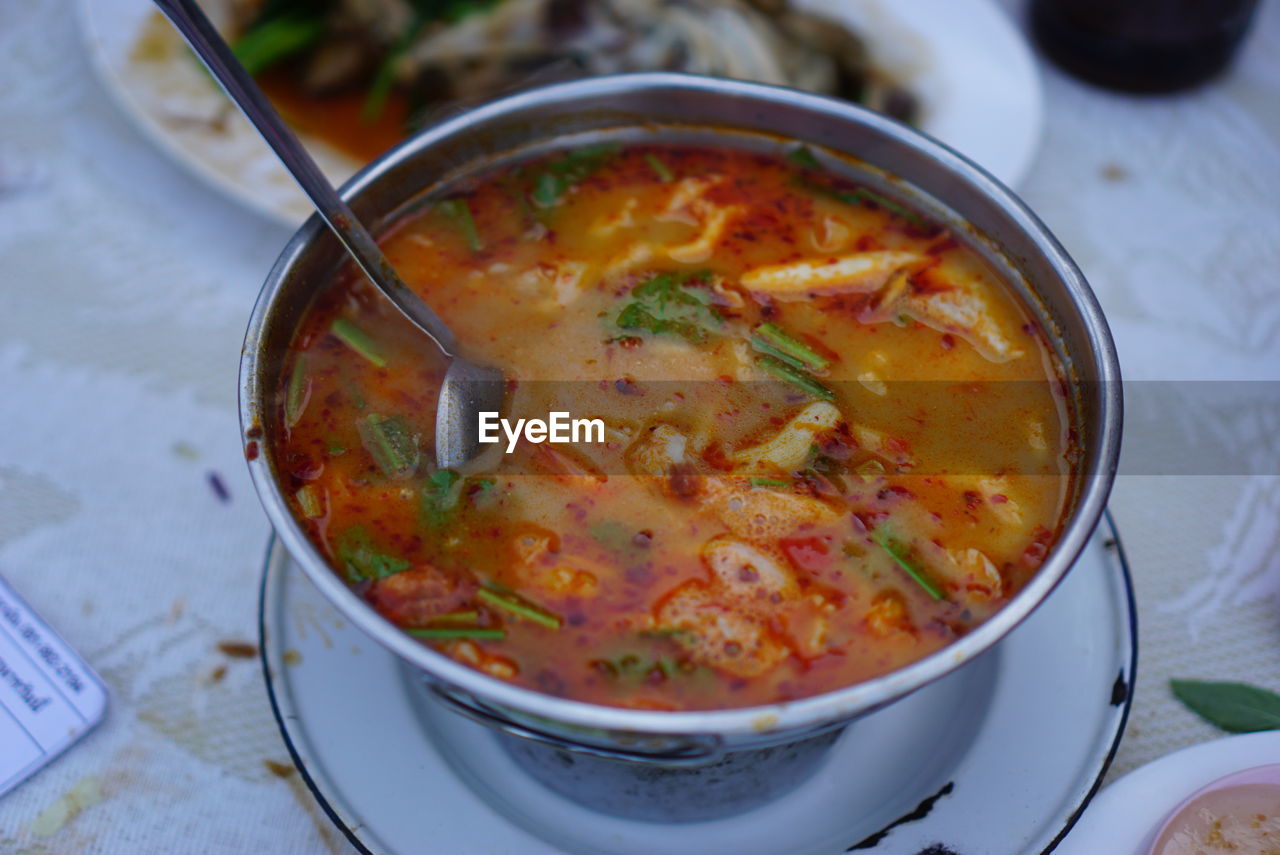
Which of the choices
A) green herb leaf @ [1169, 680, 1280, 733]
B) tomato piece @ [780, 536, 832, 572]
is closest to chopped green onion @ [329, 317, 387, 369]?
tomato piece @ [780, 536, 832, 572]

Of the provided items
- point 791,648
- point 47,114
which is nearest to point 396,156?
point 791,648

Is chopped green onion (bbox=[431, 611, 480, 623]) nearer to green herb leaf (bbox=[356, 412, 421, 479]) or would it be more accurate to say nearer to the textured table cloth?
green herb leaf (bbox=[356, 412, 421, 479])

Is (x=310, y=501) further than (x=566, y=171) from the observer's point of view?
No

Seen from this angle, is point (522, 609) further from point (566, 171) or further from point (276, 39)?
point (276, 39)

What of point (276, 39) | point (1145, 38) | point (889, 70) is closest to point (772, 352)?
point (889, 70)

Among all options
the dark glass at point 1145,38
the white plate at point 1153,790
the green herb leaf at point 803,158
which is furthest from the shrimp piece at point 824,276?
the dark glass at point 1145,38

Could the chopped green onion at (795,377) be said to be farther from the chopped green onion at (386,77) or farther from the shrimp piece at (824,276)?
the chopped green onion at (386,77)
